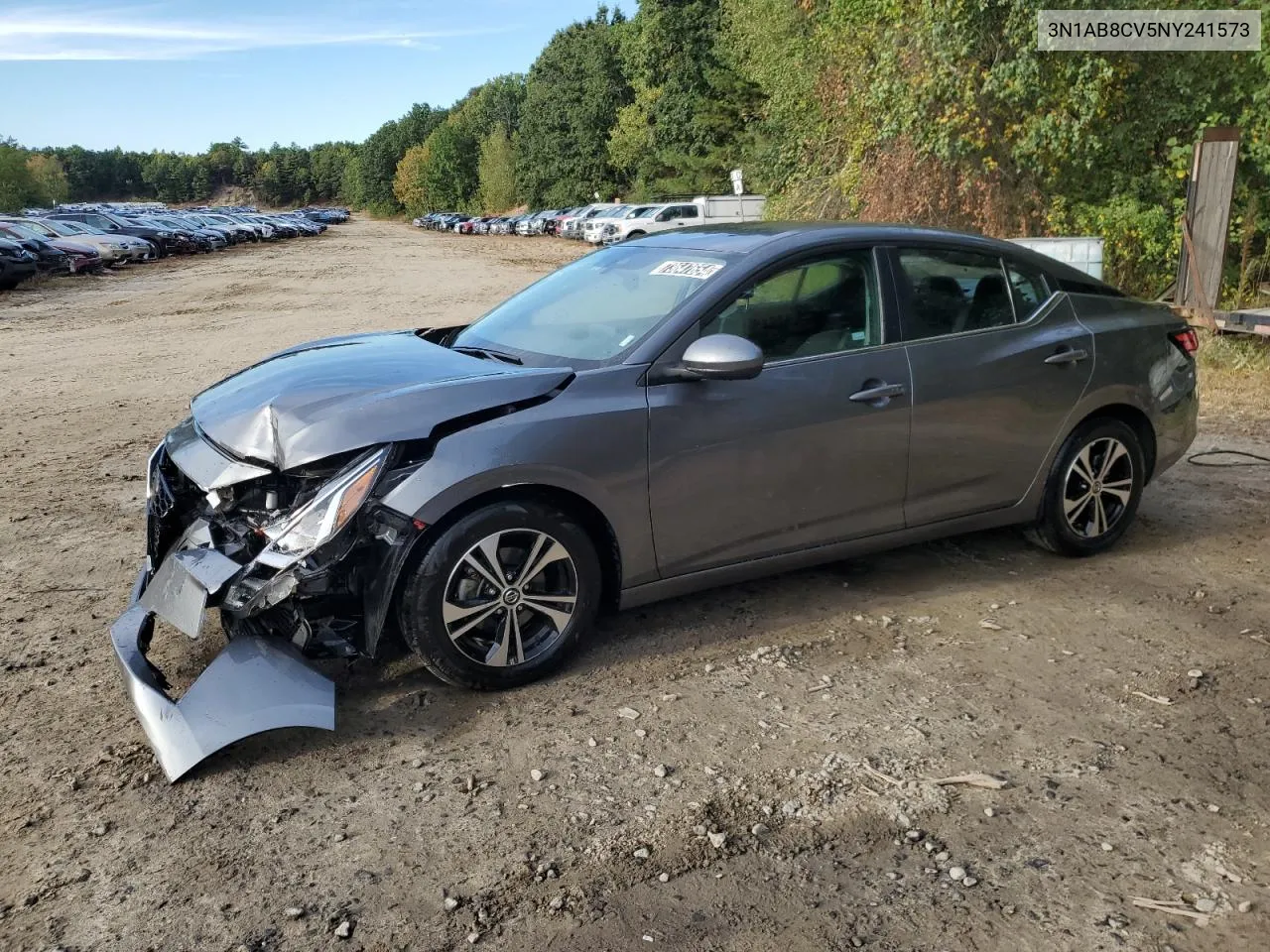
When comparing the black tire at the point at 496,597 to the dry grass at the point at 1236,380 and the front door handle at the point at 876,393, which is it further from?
the dry grass at the point at 1236,380

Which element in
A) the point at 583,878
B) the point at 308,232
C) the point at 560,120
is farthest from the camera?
the point at 560,120

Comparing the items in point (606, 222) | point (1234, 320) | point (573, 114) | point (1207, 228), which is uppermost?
point (573, 114)

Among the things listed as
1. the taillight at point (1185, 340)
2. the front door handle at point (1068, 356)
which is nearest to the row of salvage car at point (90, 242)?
the front door handle at point (1068, 356)

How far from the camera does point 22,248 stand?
2442cm

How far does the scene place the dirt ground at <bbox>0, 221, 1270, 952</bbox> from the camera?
273cm

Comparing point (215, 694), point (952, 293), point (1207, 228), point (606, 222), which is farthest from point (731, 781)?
point (606, 222)

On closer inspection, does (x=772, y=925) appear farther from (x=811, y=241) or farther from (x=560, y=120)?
(x=560, y=120)

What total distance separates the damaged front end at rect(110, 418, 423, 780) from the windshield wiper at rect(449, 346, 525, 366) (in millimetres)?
887

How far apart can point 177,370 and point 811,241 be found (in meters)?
9.77

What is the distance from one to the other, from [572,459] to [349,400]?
84 centimetres

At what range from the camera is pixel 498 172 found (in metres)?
105

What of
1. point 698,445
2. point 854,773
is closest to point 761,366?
point 698,445

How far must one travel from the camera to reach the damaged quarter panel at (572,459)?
3.68 meters

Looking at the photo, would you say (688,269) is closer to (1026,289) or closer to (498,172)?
(1026,289)
